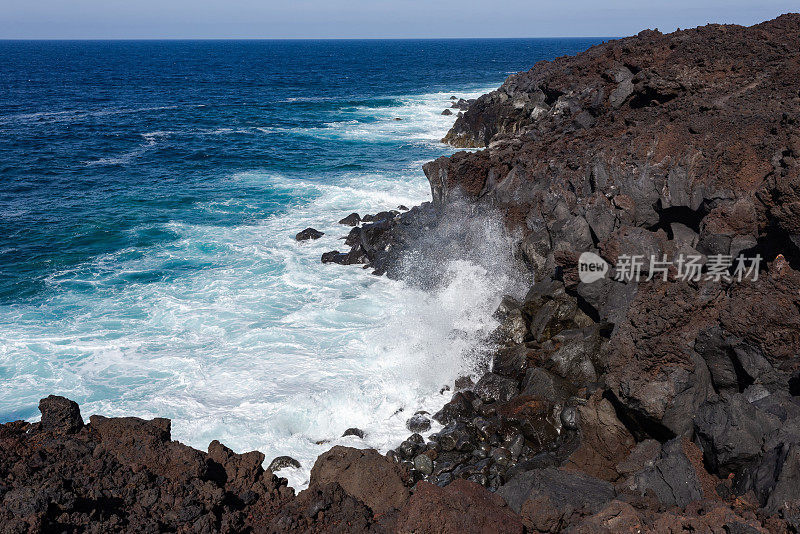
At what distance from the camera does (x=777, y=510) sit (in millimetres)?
7531

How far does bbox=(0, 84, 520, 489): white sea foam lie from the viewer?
16375mm

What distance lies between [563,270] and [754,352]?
273 inches

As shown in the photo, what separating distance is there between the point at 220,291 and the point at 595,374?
15407 millimetres

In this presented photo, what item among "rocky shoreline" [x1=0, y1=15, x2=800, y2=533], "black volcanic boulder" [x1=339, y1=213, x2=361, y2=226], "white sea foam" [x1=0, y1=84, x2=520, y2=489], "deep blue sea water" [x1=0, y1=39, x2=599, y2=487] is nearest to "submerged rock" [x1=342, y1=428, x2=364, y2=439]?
"white sea foam" [x1=0, y1=84, x2=520, y2=489]

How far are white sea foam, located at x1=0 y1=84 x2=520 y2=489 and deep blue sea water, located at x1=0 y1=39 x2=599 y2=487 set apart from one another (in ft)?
0.23

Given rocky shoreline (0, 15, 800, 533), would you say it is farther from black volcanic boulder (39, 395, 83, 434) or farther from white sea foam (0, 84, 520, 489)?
white sea foam (0, 84, 520, 489)

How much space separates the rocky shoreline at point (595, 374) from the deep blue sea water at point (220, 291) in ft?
7.42

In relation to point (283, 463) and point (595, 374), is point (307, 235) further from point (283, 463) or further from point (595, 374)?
point (595, 374)

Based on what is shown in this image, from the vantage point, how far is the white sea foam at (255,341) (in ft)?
53.7

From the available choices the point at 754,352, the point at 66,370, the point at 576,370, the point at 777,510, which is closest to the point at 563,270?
the point at 576,370

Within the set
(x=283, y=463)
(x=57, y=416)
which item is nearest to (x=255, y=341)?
(x=283, y=463)

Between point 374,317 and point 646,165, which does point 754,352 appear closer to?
point 646,165

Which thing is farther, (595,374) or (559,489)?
(595,374)

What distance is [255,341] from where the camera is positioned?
20266mm
